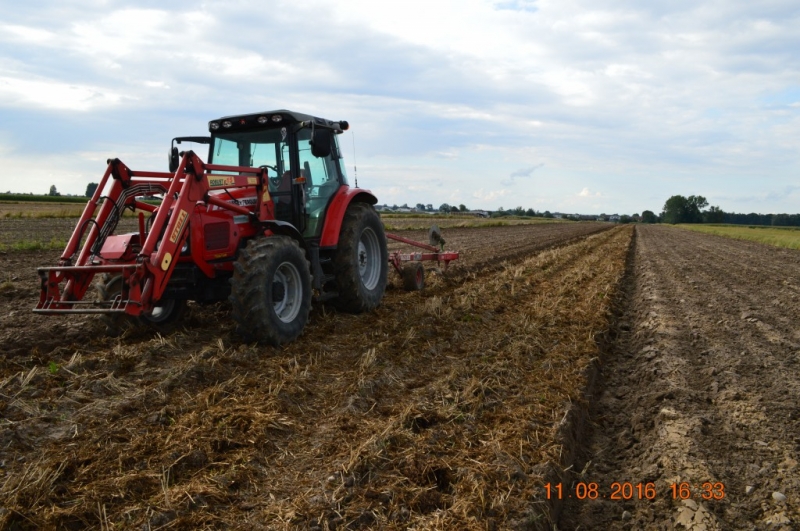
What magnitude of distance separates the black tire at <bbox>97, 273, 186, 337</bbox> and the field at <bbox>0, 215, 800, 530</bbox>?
17 cm

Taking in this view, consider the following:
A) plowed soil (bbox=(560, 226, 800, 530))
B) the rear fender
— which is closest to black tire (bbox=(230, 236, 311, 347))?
the rear fender

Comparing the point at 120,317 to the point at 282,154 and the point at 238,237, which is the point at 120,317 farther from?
the point at 282,154

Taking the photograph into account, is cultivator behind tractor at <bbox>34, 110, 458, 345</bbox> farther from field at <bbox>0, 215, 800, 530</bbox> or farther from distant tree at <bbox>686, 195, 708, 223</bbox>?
distant tree at <bbox>686, 195, 708, 223</bbox>

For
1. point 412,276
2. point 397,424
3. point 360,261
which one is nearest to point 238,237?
point 360,261

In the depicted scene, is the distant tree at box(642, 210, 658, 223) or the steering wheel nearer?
the steering wheel

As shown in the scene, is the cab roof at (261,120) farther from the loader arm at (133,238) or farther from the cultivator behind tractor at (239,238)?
the loader arm at (133,238)

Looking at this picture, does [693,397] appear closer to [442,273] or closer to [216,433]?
[216,433]

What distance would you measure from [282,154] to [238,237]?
1324mm

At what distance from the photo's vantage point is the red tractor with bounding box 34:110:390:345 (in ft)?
17.5

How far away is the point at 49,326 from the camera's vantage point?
256 inches

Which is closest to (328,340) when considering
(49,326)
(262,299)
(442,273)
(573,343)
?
(262,299)

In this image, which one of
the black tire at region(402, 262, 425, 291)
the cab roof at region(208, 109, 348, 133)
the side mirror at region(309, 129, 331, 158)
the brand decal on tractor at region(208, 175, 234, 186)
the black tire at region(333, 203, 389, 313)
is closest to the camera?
the brand decal on tractor at region(208, 175, 234, 186)

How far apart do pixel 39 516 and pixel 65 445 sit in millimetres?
799

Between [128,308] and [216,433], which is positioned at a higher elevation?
[128,308]
